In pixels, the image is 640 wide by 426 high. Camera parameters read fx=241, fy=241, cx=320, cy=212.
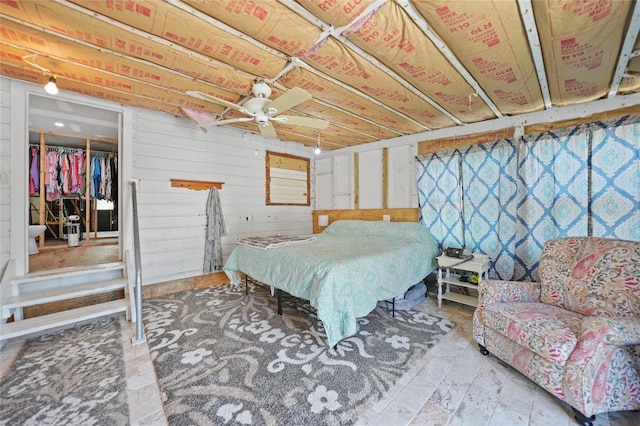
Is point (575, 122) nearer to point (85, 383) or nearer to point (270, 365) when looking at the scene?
point (270, 365)

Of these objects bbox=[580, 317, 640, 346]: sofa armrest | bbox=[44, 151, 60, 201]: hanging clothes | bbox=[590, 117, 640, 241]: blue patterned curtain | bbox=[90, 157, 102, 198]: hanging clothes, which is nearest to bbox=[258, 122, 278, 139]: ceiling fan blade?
bbox=[580, 317, 640, 346]: sofa armrest

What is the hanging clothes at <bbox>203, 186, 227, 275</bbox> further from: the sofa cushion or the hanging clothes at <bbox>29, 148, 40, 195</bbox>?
the sofa cushion

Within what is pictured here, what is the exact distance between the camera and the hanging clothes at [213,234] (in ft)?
13.4

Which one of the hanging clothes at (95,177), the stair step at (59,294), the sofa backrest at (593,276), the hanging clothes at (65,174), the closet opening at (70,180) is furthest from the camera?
the hanging clothes at (95,177)

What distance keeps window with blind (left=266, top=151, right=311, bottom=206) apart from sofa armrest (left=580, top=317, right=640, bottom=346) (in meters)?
4.54

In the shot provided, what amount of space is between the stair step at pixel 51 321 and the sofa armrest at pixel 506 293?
377 centimetres

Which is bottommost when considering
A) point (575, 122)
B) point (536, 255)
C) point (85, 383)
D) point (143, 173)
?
point (85, 383)

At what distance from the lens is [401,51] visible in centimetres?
197

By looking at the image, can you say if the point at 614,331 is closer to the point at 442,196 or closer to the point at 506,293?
the point at 506,293

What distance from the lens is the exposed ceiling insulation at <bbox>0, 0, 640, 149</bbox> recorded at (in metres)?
1.58

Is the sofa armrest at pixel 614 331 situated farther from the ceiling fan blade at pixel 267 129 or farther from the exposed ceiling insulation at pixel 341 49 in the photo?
the ceiling fan blade at pixel 267 129

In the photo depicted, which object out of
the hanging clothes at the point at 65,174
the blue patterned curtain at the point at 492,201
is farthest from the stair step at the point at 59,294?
the blue patterned curtain at the point at 492,201

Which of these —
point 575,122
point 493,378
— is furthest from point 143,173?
point 575,122

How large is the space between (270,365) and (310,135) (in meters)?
3.79
